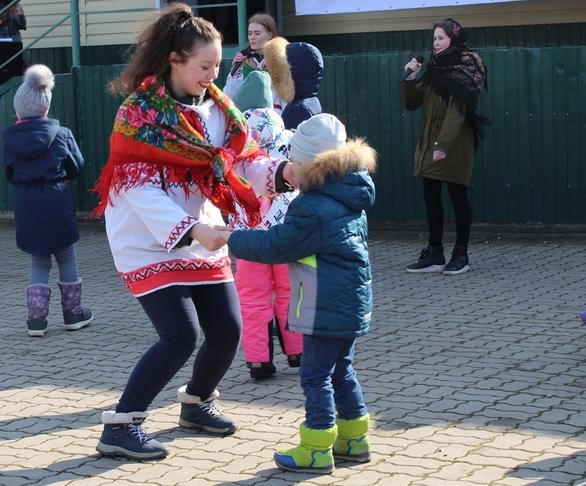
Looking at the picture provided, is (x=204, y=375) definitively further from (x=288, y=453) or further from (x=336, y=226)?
(x=336, y=226)

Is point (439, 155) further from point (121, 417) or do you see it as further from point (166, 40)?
point (121, 417)

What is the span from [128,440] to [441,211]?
5289 millimetres

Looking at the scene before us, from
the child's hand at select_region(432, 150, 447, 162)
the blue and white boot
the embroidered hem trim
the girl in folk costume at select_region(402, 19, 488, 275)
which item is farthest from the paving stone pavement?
the child's hand at select_region(432, 150, 447, 162)

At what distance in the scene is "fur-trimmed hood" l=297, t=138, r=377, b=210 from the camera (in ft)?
16.3

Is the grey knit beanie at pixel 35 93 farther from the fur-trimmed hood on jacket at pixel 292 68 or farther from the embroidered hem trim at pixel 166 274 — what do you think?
the embroidered hem trim at pixel 166 274

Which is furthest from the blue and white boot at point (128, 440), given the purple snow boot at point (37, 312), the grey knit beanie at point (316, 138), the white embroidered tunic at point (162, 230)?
the purple snow boot at point (37, 312)

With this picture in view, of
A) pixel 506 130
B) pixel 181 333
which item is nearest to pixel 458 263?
pixel 506 130

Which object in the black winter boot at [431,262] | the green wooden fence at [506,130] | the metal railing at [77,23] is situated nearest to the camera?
the black winter boot at [431,262]

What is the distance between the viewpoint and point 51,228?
8.27m

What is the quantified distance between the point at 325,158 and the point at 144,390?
130 cm

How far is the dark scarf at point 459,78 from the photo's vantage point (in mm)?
9734

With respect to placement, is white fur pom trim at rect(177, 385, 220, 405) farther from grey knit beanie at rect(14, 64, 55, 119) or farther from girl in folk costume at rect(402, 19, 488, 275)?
girl in folk costume at rect(402, 19, 488, 275)

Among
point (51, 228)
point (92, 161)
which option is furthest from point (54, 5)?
point (51, 228)

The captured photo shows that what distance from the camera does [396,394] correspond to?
20.9 feet
